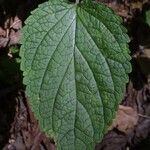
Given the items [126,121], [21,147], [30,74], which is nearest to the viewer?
[30,74]

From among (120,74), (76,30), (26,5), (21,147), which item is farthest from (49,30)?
(21,147)

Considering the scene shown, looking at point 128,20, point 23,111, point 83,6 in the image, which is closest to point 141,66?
A: point 128,20

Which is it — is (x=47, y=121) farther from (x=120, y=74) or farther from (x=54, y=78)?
(x=120, y=74)

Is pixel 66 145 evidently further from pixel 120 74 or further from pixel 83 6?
pixel 83 6

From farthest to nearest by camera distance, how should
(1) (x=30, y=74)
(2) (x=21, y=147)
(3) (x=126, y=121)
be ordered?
1. (3) (x=126, y=121)
2. (2) (x=21, y=147)
3. (1) (x=30, y=74)

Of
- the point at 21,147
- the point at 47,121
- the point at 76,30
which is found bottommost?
the point at 21,147

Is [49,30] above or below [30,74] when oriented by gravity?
above

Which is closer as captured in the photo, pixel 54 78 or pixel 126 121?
pixel 54 78
